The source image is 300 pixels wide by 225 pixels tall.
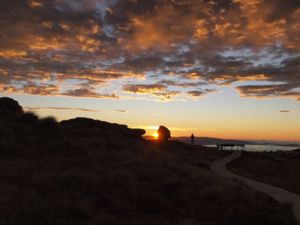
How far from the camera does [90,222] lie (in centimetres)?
1109

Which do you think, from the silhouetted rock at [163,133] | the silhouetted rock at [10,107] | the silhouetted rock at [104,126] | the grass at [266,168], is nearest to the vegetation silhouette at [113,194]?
the grass at [266,168]

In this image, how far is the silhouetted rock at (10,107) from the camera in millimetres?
38188

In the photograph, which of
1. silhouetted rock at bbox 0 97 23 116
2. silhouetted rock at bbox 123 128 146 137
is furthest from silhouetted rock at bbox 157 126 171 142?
silhouetted rock at bbox 0 97 23 116

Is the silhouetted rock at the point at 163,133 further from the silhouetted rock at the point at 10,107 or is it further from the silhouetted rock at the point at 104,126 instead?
the silhouetted rock at the point at 10,107

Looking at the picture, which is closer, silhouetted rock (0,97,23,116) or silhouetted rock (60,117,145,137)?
silhouetted rock (0,97,23,116)

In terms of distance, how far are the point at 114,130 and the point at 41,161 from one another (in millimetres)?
21134

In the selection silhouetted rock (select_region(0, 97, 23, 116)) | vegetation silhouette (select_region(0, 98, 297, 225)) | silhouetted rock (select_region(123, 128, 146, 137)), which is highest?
silhouetted rock (select_region(0, 97, 23, 116))

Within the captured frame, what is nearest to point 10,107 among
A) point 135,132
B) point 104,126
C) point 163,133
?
point 104,126

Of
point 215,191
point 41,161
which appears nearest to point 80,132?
point 41,161

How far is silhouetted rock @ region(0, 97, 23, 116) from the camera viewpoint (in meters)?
38.2

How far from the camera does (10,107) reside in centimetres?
4009

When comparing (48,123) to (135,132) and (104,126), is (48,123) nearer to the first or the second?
(104,126)

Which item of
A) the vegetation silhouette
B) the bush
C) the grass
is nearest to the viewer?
the vegetation silhouette

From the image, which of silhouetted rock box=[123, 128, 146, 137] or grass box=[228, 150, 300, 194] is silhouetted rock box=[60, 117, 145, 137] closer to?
silhouetted rock box=[123, 128, 146, 137]
